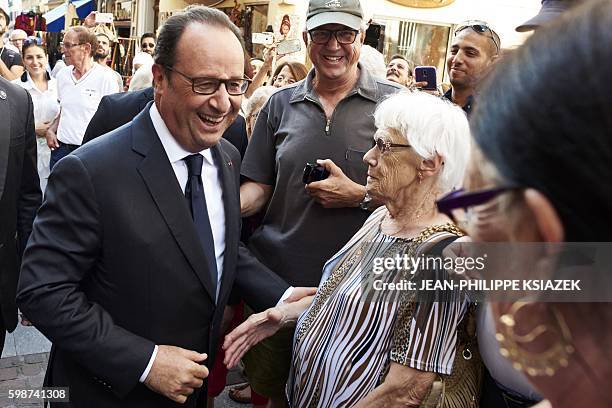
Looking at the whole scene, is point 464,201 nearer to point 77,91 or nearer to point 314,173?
point 314,173

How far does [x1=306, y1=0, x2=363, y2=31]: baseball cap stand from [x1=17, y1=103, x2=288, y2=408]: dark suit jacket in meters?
1.33

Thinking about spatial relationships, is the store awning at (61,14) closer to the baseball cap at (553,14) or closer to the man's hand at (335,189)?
the man's hand at (335,189)

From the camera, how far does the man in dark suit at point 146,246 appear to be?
Result: 6.22 ft

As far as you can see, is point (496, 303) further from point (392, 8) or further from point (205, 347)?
point (392, 8)

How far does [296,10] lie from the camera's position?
46.1 feet

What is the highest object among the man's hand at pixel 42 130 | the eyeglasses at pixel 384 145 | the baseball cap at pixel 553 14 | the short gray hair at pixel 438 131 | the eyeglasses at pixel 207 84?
the baseball cap at pixel 553 14

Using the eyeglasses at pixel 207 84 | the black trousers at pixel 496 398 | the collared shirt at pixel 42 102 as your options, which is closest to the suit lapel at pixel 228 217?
the eyeglasses at pixel 207 84

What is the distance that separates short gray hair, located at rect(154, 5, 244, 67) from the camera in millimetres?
2070

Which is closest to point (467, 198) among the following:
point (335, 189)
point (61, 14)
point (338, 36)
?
point (335, 189)

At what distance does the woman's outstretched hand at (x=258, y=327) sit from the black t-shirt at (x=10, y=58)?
6557mm

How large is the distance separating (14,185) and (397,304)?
2133 mm

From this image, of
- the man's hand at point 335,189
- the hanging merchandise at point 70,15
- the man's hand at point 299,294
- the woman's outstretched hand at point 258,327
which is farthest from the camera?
the hanging merchandise at point 70,15

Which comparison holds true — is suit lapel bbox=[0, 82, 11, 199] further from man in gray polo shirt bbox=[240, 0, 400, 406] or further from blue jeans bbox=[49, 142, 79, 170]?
blue jeans bbox=[49, 142, 79, 170]

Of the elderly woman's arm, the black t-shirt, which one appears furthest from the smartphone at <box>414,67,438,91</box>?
the black t-shirt
